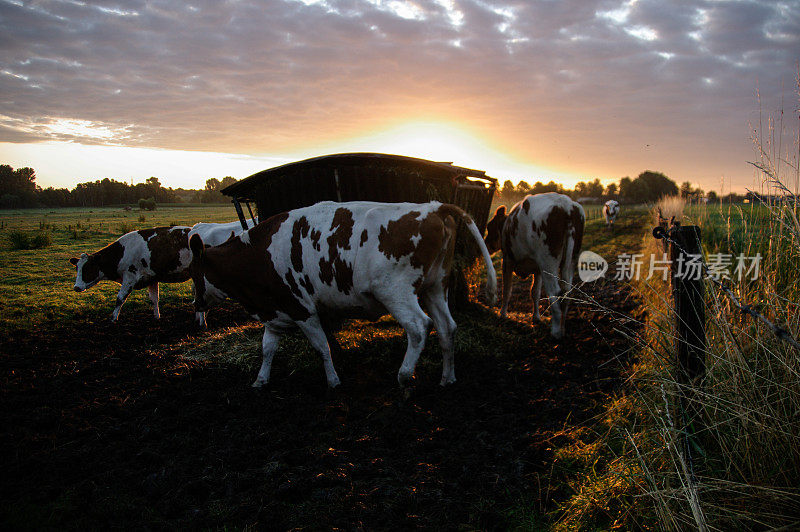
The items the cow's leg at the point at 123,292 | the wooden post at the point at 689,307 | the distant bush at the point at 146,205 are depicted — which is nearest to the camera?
the wooden post at the point at 689,307

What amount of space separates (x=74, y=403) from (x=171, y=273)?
→ 594cm

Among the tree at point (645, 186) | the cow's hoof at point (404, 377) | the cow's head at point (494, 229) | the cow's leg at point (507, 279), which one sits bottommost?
the cow's hoof at point (404, 377)

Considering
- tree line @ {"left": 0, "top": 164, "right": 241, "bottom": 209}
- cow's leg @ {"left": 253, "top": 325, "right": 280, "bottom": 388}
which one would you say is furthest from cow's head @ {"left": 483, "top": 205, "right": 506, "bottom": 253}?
tree line @ {"left": 0, "top": 164, "right": 241, "bottom": 209}

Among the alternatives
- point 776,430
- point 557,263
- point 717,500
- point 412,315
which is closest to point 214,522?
point 412,315

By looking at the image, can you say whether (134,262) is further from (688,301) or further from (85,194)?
(85,194)

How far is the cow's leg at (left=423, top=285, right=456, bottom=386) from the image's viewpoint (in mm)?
5270

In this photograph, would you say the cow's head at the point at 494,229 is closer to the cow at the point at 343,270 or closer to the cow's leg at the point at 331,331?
the cow at the point at 343,270

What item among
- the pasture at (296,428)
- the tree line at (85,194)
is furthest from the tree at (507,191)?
the pasture at (296,428)

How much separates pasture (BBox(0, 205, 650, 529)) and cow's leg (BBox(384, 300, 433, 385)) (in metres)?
0.29

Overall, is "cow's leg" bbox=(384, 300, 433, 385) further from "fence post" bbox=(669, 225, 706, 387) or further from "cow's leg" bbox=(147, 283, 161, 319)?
"cow's leg" bbox=(147, 283, 161, 319)

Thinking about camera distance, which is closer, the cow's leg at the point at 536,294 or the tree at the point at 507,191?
the cow's leg at the point at 536,294

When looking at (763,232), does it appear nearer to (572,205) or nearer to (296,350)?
(572,205)

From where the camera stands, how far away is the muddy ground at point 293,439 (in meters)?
3.11

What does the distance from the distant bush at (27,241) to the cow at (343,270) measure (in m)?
18.9
